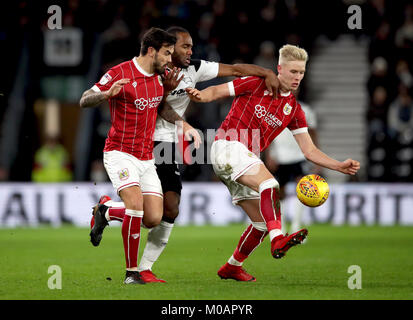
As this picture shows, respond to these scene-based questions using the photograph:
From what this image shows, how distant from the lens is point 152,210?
6.97 meters

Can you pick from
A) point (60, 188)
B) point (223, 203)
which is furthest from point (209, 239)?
point (60, 188)

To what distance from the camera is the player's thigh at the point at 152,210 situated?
697cm

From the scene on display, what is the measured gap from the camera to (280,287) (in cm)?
673

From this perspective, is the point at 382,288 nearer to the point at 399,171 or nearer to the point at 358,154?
the point at 399,171

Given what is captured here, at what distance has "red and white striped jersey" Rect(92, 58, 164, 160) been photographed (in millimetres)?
6809

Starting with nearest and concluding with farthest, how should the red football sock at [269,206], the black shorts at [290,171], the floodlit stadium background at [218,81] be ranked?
the red football sock at [269,206]
the black shorts at [290,171]
the floodlit stadium background at [218,81]

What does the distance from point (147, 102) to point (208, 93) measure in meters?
0.51

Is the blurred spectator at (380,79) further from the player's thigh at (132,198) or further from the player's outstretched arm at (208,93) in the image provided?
the player's thigh at (132,198)

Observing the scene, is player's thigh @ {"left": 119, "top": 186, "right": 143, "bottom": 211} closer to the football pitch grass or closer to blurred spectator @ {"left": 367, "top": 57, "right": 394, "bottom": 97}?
the football pitch grass

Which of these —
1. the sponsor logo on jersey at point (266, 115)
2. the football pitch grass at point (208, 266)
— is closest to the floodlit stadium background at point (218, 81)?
the football pitch grass at point (208, 266)

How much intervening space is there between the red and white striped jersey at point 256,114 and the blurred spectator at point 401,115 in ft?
27.8

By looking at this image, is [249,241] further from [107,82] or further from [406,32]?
[406,32]

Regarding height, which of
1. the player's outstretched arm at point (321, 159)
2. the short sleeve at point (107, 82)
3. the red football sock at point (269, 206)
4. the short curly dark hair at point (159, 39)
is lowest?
the red football sock at point (269, 206)

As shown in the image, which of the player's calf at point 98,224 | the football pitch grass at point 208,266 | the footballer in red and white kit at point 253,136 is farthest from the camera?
the player's calf at point 98,224
